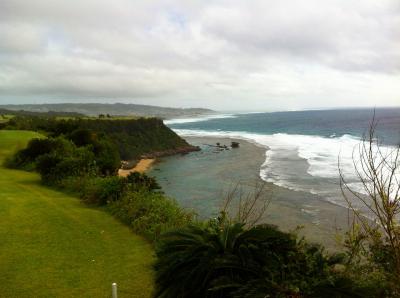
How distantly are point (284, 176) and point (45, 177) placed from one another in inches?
947

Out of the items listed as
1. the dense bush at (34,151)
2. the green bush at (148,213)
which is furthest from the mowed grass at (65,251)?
the dense bush at (34,151)

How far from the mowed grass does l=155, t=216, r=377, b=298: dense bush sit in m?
1.65

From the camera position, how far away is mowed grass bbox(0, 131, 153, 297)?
741 centimetres

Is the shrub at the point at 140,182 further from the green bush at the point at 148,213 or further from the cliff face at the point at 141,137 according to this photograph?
the cliff face at the point at 141,137

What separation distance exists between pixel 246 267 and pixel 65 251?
5293 millimetres

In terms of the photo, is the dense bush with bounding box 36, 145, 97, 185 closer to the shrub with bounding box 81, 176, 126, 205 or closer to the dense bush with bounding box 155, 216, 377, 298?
the shrub with bounding box 81, 176, 126, 205

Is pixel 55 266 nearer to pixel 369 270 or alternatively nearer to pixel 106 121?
pixel 369 270

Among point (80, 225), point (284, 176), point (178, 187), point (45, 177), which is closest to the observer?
point (80, 225)

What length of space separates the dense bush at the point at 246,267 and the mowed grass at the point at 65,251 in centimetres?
165

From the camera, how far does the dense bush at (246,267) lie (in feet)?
16.5

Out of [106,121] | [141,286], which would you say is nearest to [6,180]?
[141,286]

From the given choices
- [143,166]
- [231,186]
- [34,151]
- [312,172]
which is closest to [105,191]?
[34,151]

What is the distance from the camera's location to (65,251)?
30.3 ft

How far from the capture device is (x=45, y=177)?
1748cm
